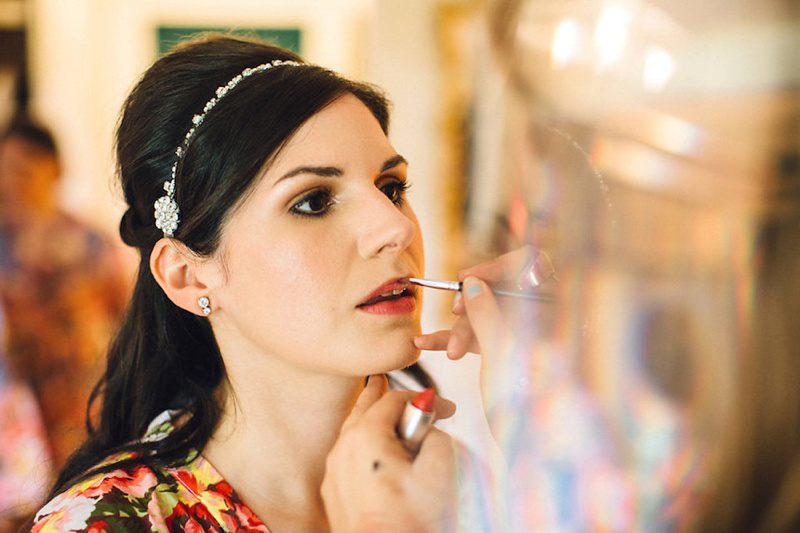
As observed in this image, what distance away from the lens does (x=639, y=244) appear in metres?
0.27

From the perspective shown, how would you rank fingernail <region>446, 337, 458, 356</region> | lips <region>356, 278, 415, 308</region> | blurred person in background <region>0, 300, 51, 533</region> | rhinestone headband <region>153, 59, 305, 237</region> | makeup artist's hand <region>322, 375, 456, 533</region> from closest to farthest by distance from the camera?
makeup artist's hand <region>322, 375, 456, 533</region> → fingernail <region>446, 337, 458, 356</region> → lips <region>356, 278, 415, 308</region> → rhinestone headband <region>153, 59, 305, 237</region> → blurred person in background <region>0, 300, 51, 533</region>

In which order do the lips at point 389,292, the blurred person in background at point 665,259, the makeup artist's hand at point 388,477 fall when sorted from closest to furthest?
the blurred person in background at point 665,259, the makeup artist's hand at point 388,477, the lips at point 389,292

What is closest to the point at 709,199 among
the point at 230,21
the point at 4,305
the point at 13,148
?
the point at 4,305

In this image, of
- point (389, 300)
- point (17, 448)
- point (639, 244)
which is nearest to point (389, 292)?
point (389, 300)

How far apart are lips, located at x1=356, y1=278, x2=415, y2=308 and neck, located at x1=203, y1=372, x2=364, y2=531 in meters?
0.16

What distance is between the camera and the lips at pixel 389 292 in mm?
737

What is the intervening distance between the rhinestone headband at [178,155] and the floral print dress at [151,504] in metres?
0.28

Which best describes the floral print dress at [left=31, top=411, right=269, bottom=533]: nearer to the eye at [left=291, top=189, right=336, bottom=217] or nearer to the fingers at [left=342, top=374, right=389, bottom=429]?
the fingers at [left=342, top=374, right=389, bottom=429]

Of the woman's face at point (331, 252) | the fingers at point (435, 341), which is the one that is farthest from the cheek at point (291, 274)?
the fingers at point (435, 341)

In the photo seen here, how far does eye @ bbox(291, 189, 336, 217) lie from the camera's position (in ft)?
2.57

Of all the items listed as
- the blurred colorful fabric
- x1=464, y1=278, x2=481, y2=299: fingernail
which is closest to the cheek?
x1=464, y1=278, x2=481, y2=299: fingernail

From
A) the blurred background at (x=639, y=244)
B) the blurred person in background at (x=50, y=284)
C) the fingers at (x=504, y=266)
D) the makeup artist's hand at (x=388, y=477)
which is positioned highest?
the blurred background at (x=639, y=244)

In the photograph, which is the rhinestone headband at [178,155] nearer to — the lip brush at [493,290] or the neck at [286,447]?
the neck at [286,447]

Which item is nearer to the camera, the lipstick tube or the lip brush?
the lip brush
